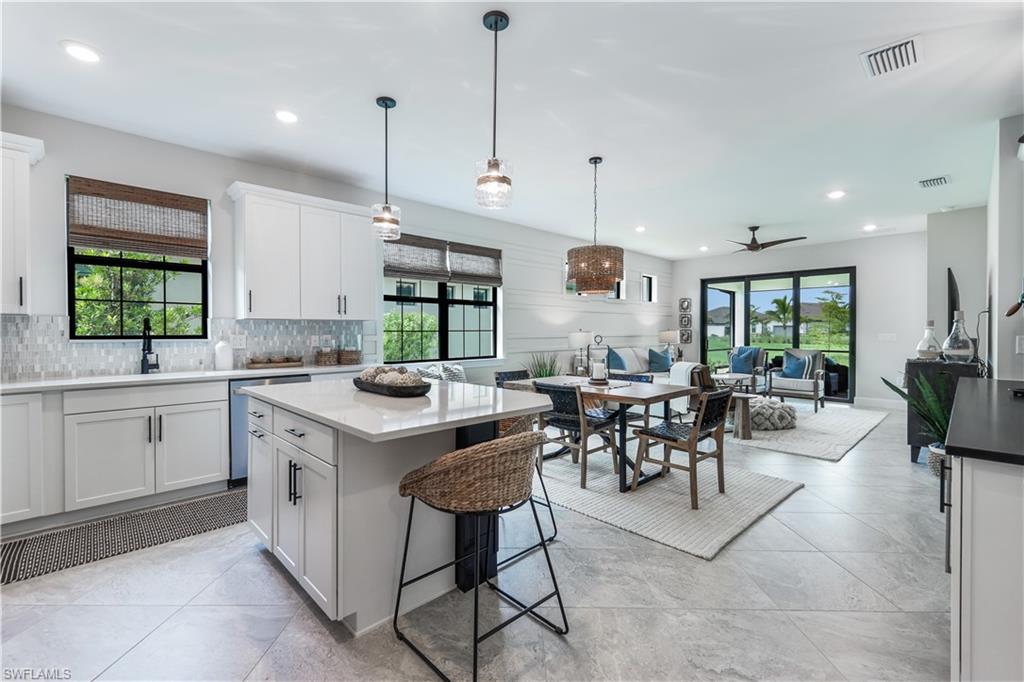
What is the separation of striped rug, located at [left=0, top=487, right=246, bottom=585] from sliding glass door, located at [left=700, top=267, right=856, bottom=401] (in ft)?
25.3

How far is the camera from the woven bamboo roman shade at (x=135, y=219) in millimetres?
3221

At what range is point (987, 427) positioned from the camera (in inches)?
54.1

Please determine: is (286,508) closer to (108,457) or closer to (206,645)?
(206,645)

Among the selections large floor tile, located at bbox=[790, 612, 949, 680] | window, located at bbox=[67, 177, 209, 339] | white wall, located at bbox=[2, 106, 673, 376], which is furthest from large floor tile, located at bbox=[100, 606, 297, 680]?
white wall, located at bbox=[2, 106, 673, 376]

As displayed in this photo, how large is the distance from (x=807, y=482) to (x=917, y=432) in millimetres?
1411

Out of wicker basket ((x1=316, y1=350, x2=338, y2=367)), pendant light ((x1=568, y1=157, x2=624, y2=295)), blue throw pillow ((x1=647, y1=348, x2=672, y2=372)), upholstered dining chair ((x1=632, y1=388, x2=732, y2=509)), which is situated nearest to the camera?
upholstered dining chair ((x1=632, y1=388, x2=732, y2=509))

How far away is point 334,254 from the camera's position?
4.24 meters

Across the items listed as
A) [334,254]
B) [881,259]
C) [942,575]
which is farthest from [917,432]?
[334,254]

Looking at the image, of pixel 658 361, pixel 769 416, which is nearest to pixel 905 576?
pixel 769 416

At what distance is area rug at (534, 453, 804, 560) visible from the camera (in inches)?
107

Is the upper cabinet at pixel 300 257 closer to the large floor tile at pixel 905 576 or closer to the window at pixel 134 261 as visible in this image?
the window at pixel 134 261

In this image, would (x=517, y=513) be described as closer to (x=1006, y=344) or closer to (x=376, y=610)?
(x=376, y=610)

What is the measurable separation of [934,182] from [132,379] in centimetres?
703

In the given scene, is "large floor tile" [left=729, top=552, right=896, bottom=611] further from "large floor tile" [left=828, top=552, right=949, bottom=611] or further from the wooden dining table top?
the wooden dining table top
